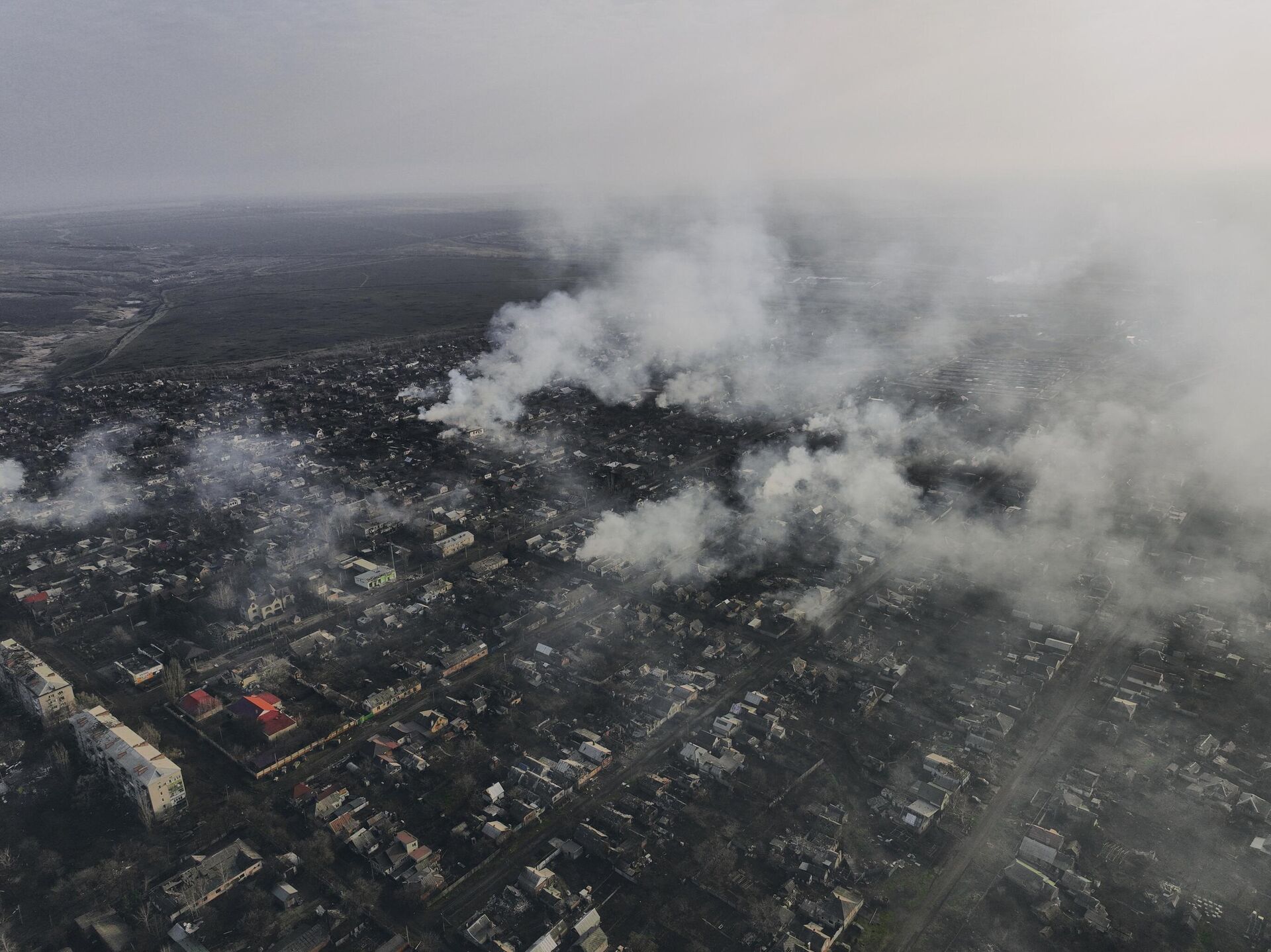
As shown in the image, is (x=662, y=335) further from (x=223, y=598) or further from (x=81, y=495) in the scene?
(x=223, y=598)

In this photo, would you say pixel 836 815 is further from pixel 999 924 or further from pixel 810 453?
pixel 810 453

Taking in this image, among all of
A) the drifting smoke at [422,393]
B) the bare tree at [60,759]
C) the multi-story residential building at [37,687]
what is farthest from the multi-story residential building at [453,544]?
the drifting smoke at [422,393]

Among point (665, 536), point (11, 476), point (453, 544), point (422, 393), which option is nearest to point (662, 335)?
point (422, 393)

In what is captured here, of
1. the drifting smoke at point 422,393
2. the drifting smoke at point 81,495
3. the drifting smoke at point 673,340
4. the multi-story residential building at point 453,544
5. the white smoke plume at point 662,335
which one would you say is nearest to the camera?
the multi-story residential building at point 453,544

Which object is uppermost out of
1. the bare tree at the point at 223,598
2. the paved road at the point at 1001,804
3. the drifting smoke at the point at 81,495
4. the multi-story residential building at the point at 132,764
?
the multi-story residential building at the point at 132,764

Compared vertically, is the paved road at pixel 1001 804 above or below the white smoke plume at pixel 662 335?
below

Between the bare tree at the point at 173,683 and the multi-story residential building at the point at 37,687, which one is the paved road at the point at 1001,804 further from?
the multi-story residential building at the point at 37,687
